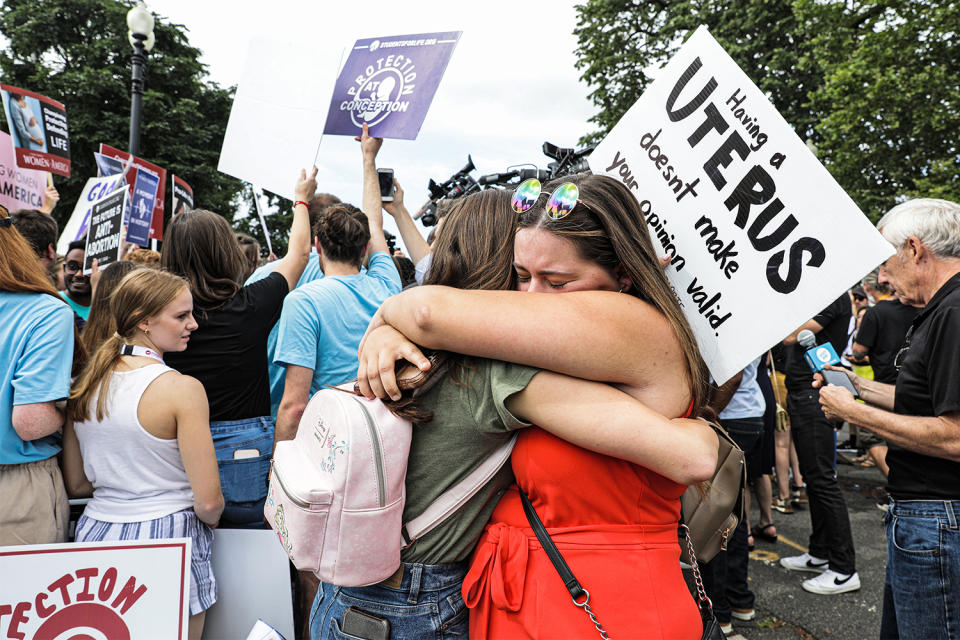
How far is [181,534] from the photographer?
228 centimetres

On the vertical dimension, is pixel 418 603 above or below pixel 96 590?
above

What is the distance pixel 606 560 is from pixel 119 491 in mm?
1920

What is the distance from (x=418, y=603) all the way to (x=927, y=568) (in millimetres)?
1956

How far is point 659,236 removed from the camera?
71.6 inches

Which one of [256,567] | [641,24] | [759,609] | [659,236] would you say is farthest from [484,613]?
[641,24]

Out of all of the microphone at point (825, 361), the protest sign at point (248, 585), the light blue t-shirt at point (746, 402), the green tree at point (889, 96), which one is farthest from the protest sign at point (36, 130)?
the green tree at point (889, 96)

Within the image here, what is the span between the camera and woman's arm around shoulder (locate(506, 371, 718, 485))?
1191 mm

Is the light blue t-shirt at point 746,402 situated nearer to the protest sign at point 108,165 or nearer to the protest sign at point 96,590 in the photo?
the protest sign at point 96,590

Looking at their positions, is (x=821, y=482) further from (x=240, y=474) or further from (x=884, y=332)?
(x=240, y=474)

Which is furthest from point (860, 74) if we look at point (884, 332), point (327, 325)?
point (327, 325)

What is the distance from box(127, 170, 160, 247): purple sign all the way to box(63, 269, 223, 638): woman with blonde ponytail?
385 centimetres

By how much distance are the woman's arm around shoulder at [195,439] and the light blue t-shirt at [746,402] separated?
9.78 ft

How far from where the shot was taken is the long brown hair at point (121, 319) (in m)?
2.22

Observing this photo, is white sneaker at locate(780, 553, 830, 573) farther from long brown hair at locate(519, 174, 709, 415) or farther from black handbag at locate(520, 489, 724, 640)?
long brown hair at locate(519, 174, 709, 415)
